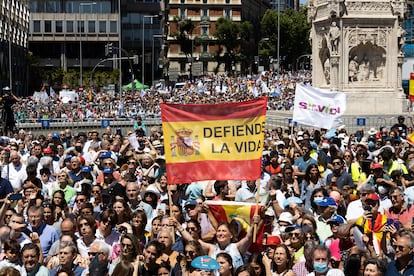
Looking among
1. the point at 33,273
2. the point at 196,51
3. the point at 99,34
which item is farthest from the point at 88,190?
the point at 196,51

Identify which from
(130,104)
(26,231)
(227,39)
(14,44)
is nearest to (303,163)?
(26,231)

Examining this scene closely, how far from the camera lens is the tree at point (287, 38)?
340 feet

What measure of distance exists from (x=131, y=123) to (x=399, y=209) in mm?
27552

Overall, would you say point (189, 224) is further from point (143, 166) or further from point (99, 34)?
point (99, 34)

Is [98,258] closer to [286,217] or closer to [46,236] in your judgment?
[46,236]

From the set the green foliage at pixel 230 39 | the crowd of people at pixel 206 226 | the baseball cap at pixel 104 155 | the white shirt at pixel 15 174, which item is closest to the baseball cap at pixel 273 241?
the crowd of people at pixel 206 226

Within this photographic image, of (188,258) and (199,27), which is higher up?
(199,27)

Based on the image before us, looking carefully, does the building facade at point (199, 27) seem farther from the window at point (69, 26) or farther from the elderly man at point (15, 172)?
the elderly man at point (15, 172)

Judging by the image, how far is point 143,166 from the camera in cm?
1469

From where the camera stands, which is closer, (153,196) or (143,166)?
(153,196)

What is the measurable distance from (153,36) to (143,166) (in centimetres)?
7937

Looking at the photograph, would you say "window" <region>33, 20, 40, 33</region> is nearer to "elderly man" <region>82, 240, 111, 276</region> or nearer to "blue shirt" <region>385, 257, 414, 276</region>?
"elderly man" <region>82, 240, 111, 276</region>

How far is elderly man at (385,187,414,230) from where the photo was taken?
10062 mm

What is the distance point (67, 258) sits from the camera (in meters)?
8.27
